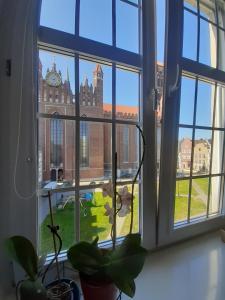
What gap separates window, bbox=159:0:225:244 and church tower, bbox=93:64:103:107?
0.39 m

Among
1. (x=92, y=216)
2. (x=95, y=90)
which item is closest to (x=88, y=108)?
(x=95, y=90)

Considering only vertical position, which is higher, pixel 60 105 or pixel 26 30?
pixel 26 30

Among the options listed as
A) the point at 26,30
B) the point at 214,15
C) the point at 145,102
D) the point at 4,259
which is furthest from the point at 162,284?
the point at 214,15

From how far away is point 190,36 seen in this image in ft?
4.94

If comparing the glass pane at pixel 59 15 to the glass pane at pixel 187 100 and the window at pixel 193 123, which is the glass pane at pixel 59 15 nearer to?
the window at pixel 193 123

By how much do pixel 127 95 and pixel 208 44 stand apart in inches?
30.9

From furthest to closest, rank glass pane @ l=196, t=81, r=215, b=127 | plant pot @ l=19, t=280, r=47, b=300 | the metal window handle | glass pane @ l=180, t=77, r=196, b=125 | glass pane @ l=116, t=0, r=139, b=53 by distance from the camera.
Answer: glass pane @ l=196, t=81, r=215, b=127 → glass pane @ l=180, t=77, r=196, b=125 → the metal window handle → glass pane @ l=116, t=0, r=139, b=53 → plant pot @ l=19, t=280, r=47, b=300

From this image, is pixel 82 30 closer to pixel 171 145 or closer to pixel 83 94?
pixel 83 94

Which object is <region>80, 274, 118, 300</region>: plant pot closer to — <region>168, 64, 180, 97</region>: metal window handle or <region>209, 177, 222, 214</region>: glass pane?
<region>168, 64, 180, 97</region>: metal window handle

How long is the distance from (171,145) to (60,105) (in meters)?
0.68

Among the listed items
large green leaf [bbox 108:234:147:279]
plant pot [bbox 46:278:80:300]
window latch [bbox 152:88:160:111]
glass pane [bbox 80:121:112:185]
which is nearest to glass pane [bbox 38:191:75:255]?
glass pane [bbox 80:121:112:185]

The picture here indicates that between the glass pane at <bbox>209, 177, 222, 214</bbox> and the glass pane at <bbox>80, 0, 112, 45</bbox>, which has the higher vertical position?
the glass pane at <bbox>80, 0, 112, 45</bbox>

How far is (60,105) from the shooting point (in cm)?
107

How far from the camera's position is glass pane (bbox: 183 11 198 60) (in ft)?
4.79
